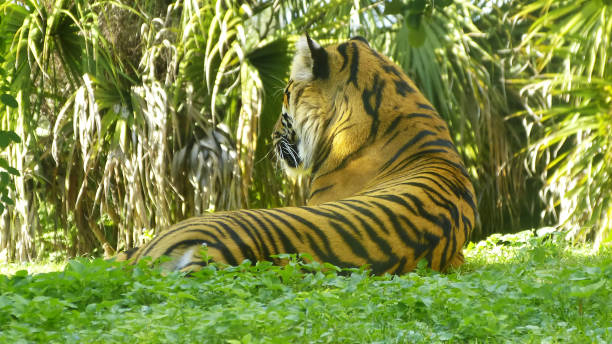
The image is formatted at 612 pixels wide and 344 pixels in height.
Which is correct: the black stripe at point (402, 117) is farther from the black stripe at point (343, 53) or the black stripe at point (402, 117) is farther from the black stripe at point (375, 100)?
the black stripe at point (343, 53)

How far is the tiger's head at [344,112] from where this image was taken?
15.7 feet

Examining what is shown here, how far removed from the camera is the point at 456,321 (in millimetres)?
2486

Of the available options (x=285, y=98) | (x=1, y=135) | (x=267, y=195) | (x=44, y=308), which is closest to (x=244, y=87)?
(x=267, y=195)

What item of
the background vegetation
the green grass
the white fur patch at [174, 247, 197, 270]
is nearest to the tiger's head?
the white fur patch at [174, 247, 197, 270]

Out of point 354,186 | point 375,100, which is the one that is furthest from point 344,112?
point 354,186

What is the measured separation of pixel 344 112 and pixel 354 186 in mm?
560

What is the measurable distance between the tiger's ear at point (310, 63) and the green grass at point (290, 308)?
2.23m

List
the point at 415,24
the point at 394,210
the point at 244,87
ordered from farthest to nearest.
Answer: the point at 244,87 < the point at 394,210 < the point at 415,24

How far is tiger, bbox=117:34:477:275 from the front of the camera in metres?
3.55

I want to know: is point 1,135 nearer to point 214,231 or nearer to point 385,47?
point 214,231

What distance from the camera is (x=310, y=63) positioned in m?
5.15

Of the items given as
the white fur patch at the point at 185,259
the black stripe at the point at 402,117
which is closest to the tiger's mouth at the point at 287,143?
the black stripe at the point at 402,117

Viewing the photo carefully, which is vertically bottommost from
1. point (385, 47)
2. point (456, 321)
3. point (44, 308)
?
point (456, 321)

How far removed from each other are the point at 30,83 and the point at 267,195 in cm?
252
